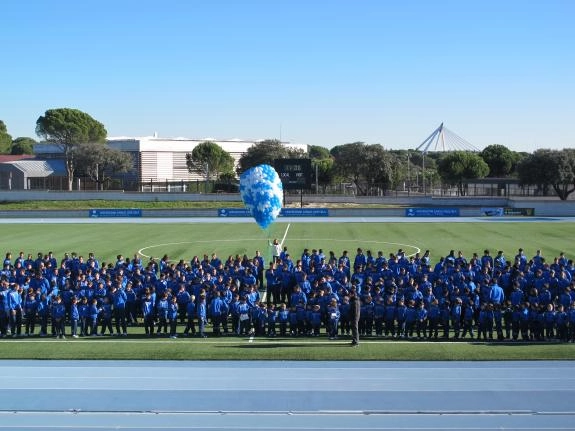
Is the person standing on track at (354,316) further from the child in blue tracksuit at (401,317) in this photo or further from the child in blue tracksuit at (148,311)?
the child in blue tracksuit at (148,311)

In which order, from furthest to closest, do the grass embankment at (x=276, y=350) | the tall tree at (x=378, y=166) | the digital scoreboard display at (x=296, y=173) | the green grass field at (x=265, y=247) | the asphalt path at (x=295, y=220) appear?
the tall tree at (x=378, y=166)
the asphalt path at (x=295, y=220)
the digital scoreboard display at (x=296, y=173)
the green grass field at (x=265, y=247)
the grass embankment at (x=276, y=350)

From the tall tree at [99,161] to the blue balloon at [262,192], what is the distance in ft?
184

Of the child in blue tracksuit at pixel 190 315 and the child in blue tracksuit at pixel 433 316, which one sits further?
the child in blue tracksuit at pixel 190 315

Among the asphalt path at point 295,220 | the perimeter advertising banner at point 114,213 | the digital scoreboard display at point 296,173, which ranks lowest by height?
the asphalt path at point 295,220

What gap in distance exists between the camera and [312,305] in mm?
15570

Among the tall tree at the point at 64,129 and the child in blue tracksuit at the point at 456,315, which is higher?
the tall tree at the point at 64,129

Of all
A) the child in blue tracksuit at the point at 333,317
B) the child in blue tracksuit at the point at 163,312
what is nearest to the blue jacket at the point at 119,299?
the child in blue tracksuit at the point at 163,312

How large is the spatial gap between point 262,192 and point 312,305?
6.61 m

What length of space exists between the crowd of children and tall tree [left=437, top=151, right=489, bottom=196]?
2229 inches

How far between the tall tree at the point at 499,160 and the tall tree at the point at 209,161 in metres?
31.6

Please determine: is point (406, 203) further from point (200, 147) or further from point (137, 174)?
point (137, 174)

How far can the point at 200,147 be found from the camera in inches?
3182

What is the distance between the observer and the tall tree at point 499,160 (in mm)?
83812

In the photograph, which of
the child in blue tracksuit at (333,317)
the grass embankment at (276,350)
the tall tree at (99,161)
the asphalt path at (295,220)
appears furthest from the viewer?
the tall tree at (99,161)
